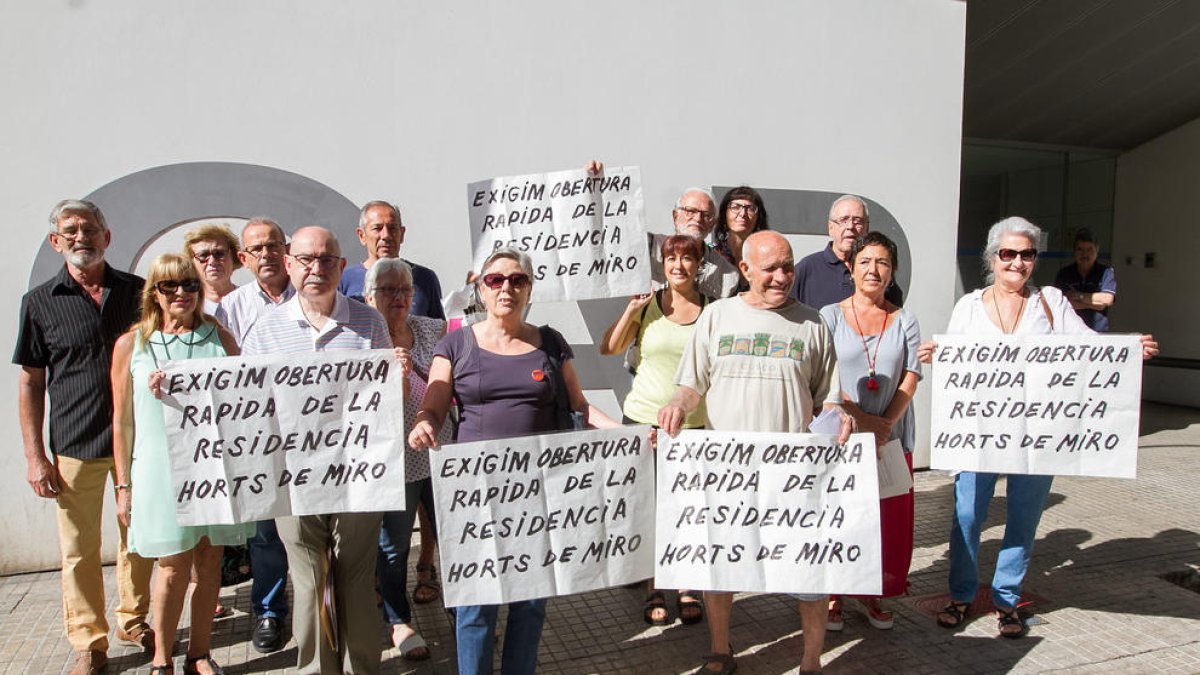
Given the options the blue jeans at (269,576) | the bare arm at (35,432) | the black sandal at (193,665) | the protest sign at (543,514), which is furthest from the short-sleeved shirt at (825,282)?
the bare arm at (35,432)

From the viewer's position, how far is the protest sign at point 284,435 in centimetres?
257

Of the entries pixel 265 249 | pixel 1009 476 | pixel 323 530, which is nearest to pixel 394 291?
pixel 265 249

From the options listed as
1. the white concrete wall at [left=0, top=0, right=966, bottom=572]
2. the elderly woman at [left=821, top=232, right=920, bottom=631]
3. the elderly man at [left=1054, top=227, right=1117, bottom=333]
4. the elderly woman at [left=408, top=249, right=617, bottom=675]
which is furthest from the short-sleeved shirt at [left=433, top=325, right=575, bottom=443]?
the elderly man at [left=1054, top=227, right=1117, bottom=333]

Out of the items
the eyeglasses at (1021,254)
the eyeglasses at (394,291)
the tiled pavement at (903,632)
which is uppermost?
the eyeglasses at (1021,254)

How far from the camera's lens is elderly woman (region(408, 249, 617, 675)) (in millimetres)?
2604

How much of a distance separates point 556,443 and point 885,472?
5.24 ft

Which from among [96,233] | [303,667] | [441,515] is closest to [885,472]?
[441,515]

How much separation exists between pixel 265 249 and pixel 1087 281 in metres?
7.19

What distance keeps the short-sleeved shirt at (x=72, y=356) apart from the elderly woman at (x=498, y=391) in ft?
5.06

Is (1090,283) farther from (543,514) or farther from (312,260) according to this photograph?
(312,260)

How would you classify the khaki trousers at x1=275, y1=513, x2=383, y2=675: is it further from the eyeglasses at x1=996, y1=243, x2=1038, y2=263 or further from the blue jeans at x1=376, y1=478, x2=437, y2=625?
the eyeglasses at x1=996, y1=243, x2=1038, y2=263

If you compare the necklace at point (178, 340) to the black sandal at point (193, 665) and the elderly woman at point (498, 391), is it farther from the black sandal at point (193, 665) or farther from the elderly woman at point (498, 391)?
the black sandal at point (193, 665)

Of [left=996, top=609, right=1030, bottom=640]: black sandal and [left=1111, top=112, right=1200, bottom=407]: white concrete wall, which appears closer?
[left=996, top=609, right=1030, bottom=640]: black sandal

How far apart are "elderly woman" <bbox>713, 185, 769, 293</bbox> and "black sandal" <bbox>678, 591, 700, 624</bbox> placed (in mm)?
1583
